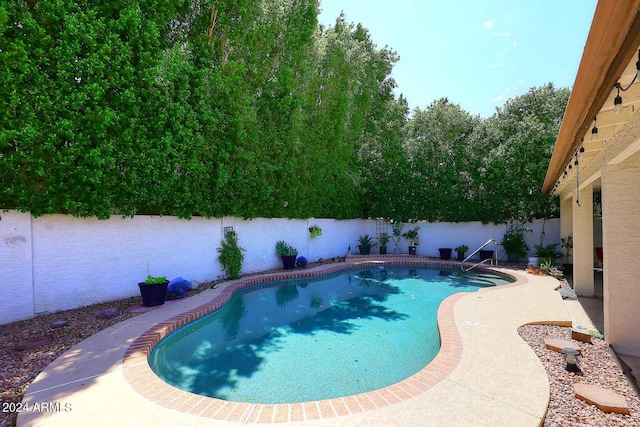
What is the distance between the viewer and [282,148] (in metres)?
13.1

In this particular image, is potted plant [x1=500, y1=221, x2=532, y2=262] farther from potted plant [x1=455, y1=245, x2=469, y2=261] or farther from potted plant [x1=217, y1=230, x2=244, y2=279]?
potted plant [x1=217, y1=230, x2=244, y2=279]

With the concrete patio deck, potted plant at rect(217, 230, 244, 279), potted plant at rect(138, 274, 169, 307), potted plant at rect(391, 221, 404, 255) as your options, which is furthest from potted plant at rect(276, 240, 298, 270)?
the concrete patio deck

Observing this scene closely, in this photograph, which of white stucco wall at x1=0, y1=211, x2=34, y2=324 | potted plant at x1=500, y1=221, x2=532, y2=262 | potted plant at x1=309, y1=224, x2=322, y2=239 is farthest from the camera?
potted plant at x1=309, y1=224, x2=322, y2=239

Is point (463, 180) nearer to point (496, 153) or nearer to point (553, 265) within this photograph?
point (496, 153)

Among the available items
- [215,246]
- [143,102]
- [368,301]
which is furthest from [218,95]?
[368,301]

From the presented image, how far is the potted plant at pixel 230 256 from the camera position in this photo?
37.4 feet

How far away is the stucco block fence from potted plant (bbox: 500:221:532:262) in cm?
1147

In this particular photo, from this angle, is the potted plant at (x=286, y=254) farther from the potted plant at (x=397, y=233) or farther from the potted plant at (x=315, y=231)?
the potted plant at (x=397, y=233)

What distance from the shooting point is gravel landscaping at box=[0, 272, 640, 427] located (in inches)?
129

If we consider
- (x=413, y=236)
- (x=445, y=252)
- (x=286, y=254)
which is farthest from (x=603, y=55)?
(x=413, y=236)

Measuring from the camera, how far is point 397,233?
19.2 metres

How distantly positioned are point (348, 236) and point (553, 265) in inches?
401

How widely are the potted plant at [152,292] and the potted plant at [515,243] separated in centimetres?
1542

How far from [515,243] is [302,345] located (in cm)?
1370
